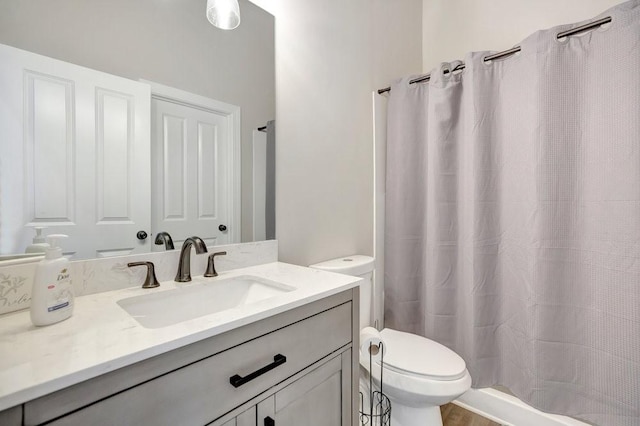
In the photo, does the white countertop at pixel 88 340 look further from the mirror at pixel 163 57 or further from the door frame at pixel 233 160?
the door frame at pixel 233 160

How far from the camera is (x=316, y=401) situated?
821 mm

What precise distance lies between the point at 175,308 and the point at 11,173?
0.53 meters

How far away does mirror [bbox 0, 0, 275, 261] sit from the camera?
742mm

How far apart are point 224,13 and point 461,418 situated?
2.23 meters

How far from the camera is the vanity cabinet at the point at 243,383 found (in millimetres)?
465

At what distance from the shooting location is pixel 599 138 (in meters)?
1.18

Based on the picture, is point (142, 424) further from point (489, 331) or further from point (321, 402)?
point (489, 331)

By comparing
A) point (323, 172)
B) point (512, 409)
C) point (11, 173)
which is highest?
point (323, 172)

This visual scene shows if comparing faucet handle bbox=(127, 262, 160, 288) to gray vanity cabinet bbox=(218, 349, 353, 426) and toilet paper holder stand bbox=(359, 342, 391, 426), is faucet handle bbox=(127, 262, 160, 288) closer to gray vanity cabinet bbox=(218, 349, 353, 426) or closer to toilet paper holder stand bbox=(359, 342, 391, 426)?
gray vanity cabinet bbox=(218, 349, 353, 426)

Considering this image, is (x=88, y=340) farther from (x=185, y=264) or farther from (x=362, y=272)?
(x=362, y=272)

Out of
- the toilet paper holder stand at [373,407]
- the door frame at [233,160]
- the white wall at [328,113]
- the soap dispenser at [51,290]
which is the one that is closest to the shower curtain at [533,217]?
the white wall at [328,113]

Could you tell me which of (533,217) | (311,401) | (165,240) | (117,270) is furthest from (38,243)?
(533,217)

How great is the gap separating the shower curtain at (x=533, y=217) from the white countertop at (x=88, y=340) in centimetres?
107

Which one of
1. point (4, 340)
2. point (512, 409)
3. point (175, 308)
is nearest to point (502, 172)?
point (512, 409)
